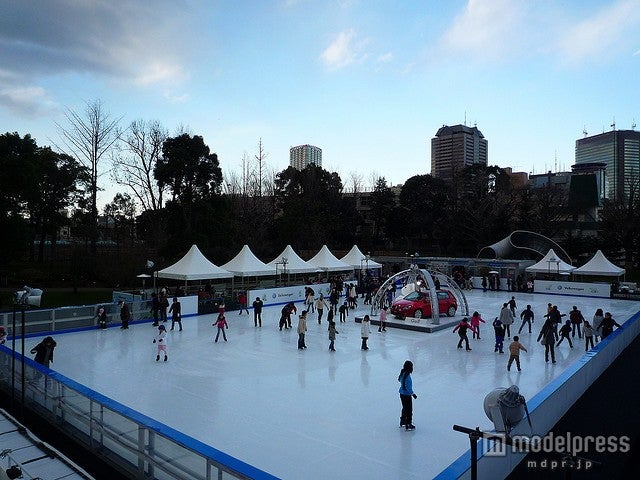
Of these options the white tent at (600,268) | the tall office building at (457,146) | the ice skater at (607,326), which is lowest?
the ice skater at (607,326)

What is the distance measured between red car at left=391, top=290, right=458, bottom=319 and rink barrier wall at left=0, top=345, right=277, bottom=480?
1445 cm

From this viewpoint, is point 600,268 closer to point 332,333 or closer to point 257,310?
point 257,310

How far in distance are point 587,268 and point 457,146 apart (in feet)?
478

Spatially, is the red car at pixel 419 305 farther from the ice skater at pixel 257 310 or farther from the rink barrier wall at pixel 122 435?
the rink barrier wall at pixel 122 435

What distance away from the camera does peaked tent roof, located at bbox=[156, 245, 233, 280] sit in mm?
24359

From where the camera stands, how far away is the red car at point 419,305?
2008cm

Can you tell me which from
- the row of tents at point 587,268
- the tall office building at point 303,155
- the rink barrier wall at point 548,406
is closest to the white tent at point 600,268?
the row of tents at point 587,268

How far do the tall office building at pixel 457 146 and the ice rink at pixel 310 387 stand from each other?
15379 centimetres

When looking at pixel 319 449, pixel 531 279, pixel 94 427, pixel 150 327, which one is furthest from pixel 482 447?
pixel 531 279

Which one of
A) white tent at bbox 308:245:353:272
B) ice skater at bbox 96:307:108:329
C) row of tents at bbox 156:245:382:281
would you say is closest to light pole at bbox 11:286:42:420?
ice skater at bbox 96:307:108:329

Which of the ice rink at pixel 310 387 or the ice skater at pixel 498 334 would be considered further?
the ice skater at pixel 498 334

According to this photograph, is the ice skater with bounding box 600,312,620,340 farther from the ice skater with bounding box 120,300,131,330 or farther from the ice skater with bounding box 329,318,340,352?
the ice skater with bounding box 120,300,131,330

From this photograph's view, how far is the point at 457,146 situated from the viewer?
559 ft

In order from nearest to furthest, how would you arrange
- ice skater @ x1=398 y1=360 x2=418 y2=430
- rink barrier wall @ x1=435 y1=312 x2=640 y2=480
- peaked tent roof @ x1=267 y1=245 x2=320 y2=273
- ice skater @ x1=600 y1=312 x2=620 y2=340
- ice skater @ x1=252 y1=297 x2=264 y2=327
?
rink barrier wall @ x1=435 y1=312 x2=640 y2=480 < ice skater @ x1=398 y1=360 x2=418 y2=430 < ice skater @ x1=600 y1=312 x2=620 y2=340 < ice skater @ x1=252 y1=297 x2=264 y2=327 < peaked tent roof @ x1=267 y1=245 x2=320 y2=273
